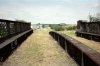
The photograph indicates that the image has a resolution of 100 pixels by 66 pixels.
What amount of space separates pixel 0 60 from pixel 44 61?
1651mm

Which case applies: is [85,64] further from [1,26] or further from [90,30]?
[90,30]

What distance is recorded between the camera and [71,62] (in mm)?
8008

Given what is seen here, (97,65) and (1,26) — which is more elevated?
(1,26)

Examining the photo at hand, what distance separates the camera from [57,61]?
819cm

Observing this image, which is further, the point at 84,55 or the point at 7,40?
the point at 7,40

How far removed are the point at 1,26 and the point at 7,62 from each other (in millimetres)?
2424

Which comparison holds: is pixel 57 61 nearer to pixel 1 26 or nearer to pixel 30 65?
pixel 30 65

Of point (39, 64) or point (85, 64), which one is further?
point (39, 64)

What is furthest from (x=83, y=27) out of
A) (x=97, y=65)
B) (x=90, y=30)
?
(x=97, y=65)

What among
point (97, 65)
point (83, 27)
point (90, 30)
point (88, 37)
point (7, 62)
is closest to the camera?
point (97, 65)

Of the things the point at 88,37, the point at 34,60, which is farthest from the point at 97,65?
the point at 88,37

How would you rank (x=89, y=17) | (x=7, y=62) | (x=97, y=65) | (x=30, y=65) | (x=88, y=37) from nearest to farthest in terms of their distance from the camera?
(x=97, y=65) < (x=30, y=65) < (x=7, y=62) < (x=88, y=37) < (x=89, y=17)

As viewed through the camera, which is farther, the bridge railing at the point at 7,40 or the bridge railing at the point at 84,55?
the bridge railing at the point at 7,40

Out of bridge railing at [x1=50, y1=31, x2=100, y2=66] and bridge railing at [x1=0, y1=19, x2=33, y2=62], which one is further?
bridge railing at [x1=0, y1=19, x2=33, y2=62]
